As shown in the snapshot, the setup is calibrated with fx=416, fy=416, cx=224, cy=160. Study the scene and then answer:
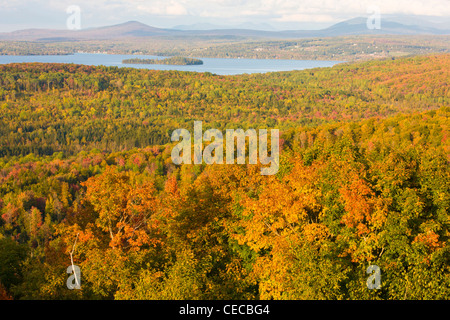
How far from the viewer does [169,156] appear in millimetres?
101188

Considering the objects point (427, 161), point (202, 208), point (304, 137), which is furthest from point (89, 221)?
point (304, 137)

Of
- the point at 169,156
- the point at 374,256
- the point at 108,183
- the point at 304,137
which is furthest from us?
the point at 169,156

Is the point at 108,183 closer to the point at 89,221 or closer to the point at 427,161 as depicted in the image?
the point at 89,221

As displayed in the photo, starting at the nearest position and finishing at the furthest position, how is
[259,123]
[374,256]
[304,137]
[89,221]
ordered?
[374,256] → [89,221] → [304,137] → [259,123]

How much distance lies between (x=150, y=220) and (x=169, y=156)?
81.8 m

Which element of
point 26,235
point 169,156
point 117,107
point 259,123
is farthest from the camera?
point 117,107

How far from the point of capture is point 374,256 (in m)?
16.0

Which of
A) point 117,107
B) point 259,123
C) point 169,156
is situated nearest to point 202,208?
point 169,156

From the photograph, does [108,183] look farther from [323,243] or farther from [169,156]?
[169,156]

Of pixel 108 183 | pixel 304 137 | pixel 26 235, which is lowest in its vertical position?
pixel 26 235

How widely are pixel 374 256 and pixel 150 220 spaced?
403 inches

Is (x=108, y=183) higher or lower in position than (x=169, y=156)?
higher
